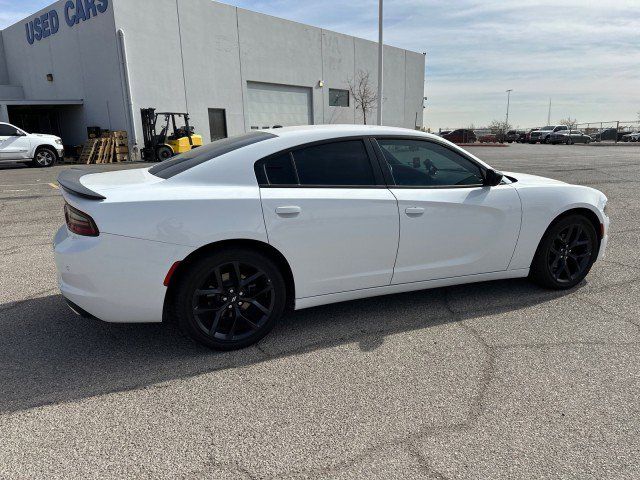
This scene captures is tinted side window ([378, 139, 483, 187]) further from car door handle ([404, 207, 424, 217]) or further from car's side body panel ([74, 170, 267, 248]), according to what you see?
car's side body panel ([74, 170, 267, 248])

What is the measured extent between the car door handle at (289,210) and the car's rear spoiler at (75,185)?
1.12 metres

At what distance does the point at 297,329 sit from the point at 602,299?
9.13 ft

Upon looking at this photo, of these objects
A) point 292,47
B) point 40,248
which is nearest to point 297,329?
point 40,248

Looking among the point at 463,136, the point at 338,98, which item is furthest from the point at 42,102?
the point at 463,136

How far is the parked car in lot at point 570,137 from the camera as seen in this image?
41.1 meters

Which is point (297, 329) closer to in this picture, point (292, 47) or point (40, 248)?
point (40, 248)

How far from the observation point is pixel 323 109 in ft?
97.0

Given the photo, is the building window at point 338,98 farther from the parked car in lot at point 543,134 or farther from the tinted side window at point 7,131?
the parked car in lot at point 543,134

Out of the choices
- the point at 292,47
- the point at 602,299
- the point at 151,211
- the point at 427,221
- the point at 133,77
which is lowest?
the point at 602,299

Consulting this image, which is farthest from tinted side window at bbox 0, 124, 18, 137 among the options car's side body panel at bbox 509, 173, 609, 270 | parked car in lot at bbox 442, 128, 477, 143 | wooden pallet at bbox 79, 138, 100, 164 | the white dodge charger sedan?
parked car in lot at bbox 442, 128, 477, 143

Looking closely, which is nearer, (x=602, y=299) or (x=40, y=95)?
(x=602, y=299)

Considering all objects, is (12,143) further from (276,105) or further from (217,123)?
(276,105)

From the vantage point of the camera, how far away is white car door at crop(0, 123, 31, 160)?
16578mm

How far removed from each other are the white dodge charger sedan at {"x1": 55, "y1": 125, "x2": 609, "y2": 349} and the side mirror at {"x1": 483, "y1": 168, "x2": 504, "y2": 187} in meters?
0.02
